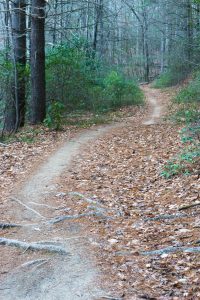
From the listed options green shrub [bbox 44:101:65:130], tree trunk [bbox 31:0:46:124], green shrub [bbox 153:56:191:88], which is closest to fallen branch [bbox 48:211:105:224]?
green shrub [bbox 44:101:65:130]

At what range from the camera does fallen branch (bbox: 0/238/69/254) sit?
16.4 feet

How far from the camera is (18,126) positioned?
587 inches

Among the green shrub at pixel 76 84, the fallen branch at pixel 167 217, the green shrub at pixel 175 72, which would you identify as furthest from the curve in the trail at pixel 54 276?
the green shrub at pixel 175 72

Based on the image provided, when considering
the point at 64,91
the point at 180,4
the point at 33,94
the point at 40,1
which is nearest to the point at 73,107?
the point at 64,91

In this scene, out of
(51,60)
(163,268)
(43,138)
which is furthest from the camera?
(51,60)

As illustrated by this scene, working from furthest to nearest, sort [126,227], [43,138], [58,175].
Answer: [43,138]
[58,175]
[126,227]

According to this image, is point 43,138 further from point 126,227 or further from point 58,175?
point 126,227

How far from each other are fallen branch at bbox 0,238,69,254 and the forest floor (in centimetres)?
3

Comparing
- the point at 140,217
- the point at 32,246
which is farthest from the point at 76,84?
the point at 32,246

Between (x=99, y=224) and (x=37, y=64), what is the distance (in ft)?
32.5

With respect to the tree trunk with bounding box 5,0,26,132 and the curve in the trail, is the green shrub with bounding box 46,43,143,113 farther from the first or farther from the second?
the curve in the trail

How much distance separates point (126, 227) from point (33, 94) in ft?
32.8

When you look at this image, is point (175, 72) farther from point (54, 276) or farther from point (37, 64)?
point (54, 276)

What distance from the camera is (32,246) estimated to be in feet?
17.1
